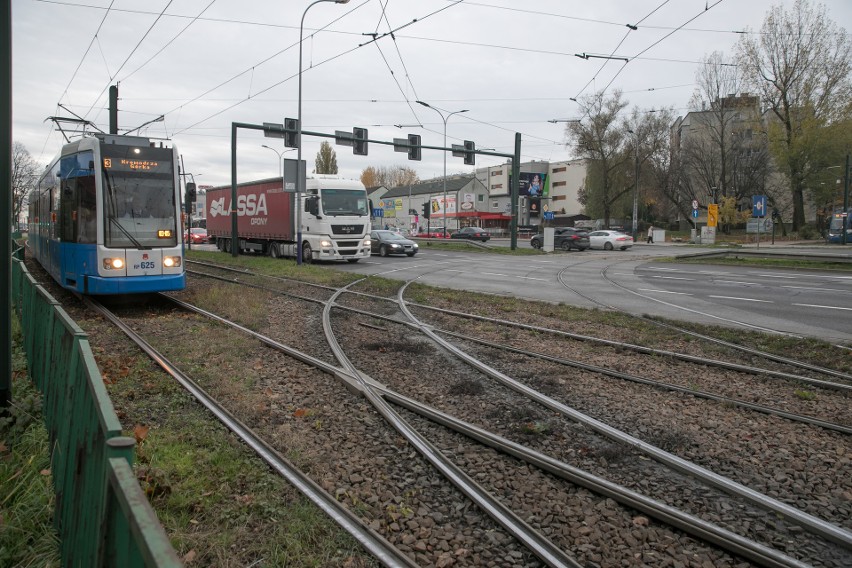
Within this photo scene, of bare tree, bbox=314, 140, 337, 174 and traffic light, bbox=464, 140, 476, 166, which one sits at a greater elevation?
bare tree, bbox=314, 140, 337, 174

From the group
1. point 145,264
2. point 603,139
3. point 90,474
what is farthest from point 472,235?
point 90,474

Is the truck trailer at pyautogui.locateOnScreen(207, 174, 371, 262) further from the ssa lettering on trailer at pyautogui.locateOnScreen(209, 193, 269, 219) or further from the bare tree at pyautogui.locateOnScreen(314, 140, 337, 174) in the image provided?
the bare tree at pyautogui.locateOnScreen(314, 140, 337, 174)

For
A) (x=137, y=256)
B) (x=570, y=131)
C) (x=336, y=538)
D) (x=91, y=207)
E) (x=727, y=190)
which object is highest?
(x=570, y=131)

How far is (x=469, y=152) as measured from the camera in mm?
30766

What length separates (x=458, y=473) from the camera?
14.5ft

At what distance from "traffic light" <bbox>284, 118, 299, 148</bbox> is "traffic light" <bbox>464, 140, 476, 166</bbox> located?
28.8 feet

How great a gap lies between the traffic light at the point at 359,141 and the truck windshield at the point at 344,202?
3.24 m

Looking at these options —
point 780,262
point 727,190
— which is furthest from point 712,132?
point 780,262

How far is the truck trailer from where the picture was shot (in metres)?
25.2

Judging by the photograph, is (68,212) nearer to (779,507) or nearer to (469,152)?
(779,507)

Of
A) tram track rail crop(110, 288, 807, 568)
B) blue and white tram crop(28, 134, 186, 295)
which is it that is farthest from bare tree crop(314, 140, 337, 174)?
tram track rail crop(110, 288, 807, 568)

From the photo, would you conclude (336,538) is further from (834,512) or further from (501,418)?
(834,512)

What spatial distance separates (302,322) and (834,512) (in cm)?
864

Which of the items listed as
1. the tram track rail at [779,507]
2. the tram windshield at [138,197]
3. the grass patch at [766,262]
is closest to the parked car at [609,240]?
the grass patch at [766,262]
